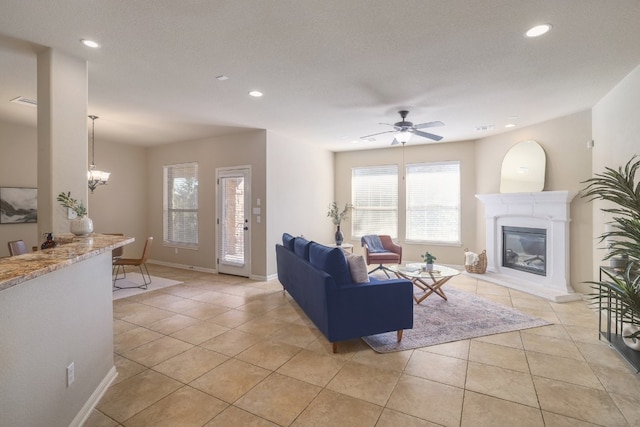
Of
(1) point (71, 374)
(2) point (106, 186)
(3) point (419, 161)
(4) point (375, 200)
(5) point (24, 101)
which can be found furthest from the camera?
(4) point (375, 200)

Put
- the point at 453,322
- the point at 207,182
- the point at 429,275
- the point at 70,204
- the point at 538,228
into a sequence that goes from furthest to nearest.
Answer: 1. the point at 207,182
2. the point at 538,228
3. the point at 429,275
4. the point at 453,322
5. the point at 70,204

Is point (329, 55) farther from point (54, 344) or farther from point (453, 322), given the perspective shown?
point (453, 322)

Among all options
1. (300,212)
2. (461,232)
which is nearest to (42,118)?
(300,212)

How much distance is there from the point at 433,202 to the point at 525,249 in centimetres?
201

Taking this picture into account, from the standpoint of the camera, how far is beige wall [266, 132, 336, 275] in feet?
19.0

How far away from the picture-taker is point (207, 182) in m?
6.43

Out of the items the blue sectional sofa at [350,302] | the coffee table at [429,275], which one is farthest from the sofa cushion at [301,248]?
the coffee table at [429,275]

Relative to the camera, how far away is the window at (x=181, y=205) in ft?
22.2

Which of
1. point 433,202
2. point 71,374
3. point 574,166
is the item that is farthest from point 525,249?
point 71,374

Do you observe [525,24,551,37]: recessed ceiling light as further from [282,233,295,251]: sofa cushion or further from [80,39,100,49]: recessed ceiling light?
[80,39,100,49]: recessed ceiling light

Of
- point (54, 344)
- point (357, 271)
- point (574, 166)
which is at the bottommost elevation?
point (54, 344)

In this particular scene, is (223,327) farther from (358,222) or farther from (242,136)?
(358,222)

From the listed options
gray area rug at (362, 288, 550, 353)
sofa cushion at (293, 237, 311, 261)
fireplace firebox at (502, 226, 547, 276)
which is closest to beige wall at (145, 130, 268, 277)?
sofa cushion at (293, 237, 311, 261)

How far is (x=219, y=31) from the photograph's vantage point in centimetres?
246
